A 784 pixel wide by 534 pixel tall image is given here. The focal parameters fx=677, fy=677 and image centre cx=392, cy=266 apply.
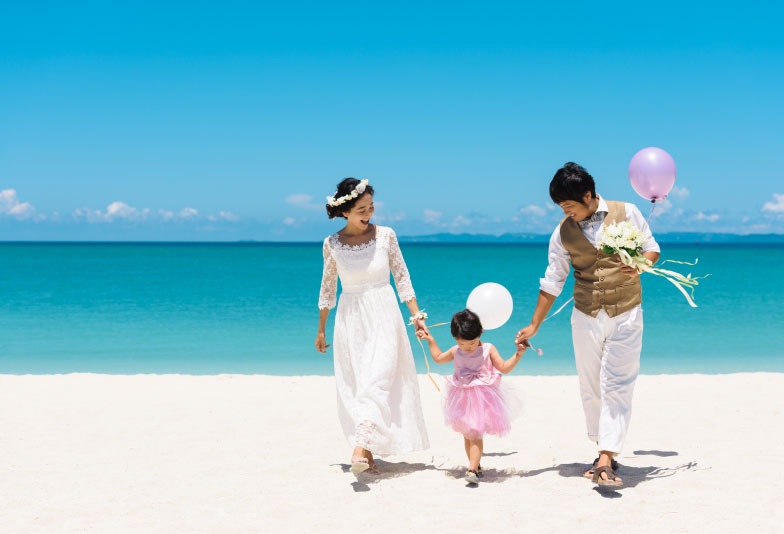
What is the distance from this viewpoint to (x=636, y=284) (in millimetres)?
4117

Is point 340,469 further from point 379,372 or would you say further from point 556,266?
point 556,266

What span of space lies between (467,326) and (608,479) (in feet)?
4.07

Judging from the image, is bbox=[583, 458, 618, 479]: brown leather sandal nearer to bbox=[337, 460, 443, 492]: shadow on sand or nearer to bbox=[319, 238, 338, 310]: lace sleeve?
bbox=[337, 460, 443, 492]: shadow on sand

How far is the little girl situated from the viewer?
4.21m

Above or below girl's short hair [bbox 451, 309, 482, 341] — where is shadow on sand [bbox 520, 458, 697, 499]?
below

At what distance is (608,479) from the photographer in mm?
4070

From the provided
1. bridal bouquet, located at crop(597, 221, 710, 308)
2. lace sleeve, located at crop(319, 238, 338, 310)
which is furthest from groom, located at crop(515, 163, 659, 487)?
lace sleeve, located at crop(319, 238, 338, 310)

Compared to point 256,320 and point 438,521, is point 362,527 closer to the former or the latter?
point 438,521

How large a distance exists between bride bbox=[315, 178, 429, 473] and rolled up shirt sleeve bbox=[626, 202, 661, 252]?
145 centimetres

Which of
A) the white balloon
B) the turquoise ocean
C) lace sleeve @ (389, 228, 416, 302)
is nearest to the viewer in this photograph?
the white balloon

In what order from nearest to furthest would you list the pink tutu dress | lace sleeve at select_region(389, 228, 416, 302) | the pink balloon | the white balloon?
the white balloon
the pink tutu dress
the pink balloon
lace sleeve at select_region(389, 228, 416, 302)

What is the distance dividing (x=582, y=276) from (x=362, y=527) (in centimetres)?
198

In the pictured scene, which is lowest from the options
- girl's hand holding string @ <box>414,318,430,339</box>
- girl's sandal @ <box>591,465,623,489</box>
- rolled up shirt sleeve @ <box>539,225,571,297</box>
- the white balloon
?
girl's sandal @ <box>591,465,623,489</box>

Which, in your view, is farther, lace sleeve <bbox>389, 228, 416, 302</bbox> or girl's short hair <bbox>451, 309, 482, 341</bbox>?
lace sleeve <bbox>389, 228, 416, 302</bbox>
